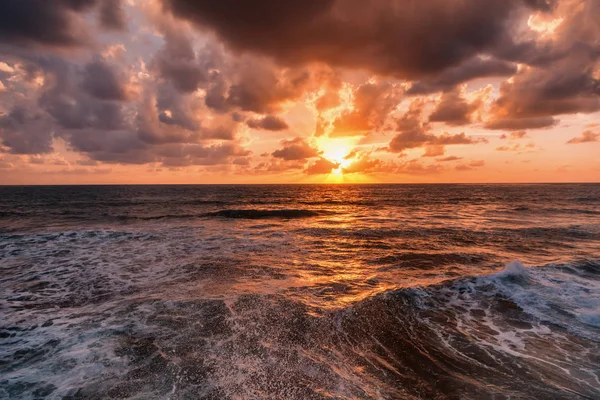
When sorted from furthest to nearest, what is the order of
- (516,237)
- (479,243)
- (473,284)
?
(516,237) → (479,243) → (473,284)

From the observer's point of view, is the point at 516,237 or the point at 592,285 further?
the point at 516,237

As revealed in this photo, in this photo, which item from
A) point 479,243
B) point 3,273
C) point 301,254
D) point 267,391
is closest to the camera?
point 267,391

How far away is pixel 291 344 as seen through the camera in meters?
7.43

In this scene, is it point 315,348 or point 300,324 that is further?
point 300,324

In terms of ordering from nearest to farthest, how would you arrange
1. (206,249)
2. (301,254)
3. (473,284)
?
1. (473,284)
2. (301,254)
3. (206,249)

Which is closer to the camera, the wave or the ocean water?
the wave

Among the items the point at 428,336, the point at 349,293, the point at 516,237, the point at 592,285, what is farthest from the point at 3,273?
the point at 516,237

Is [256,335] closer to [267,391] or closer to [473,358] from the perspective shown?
[267,391]

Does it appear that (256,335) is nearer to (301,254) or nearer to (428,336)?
(428,336)

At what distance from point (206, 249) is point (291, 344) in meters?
12.5

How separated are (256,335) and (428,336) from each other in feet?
15.4

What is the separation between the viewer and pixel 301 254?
677 inches

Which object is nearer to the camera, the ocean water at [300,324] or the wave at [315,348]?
the wave at [315,348]

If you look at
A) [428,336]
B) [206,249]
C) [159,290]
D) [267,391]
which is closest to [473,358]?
[428,336]
